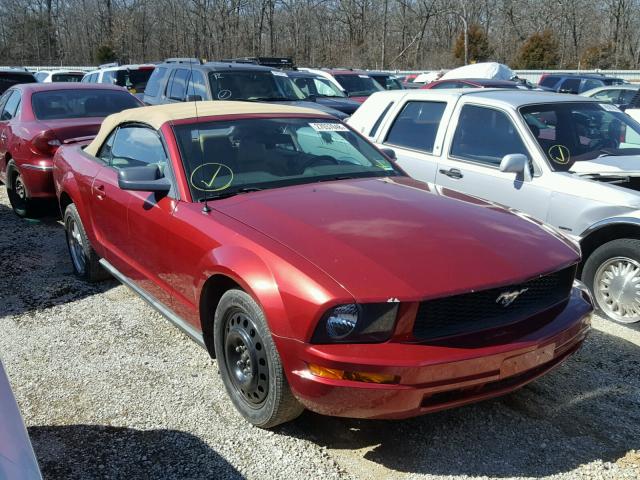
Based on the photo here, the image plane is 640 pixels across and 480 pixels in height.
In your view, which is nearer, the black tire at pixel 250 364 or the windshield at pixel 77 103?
the black tire at pixel 250 364

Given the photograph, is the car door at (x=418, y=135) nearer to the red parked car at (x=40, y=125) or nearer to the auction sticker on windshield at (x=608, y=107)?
the auction sticker on windshield at (x=608, y=107)

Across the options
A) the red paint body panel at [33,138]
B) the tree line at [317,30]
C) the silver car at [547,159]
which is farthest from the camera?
the tree line at [317,30]

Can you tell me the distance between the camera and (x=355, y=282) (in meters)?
2.66

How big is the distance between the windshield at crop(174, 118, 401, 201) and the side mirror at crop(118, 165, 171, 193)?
0.18 meters

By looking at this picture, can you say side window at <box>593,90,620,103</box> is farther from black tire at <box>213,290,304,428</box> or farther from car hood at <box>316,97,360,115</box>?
black tire at <box>213,290,304,428</box>

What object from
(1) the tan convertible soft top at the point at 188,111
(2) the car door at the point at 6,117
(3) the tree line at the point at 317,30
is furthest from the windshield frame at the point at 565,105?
(3) the tree line at the point at 317,30

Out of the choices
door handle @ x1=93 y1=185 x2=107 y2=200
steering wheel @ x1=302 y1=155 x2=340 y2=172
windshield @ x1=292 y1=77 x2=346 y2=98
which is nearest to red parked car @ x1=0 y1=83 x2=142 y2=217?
door handle @ x1=93 y1=185 x2=107 y2=200

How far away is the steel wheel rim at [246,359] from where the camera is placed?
3012 mm

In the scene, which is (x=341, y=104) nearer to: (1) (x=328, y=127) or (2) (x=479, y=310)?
(1) (x=328, y=127)

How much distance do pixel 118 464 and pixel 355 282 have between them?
1.46m

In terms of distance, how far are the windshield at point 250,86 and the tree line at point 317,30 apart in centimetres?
3265

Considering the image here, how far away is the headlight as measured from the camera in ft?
8.58

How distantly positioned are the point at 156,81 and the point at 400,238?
9.42 m

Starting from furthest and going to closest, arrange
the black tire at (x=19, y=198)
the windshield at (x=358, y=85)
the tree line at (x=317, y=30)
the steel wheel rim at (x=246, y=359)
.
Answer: the tree line at (x=317, y=30), the windshield at (x=358, y=85), the black tire at (x=19, y=198), the steel wheel rim at (x=246, y=359)
